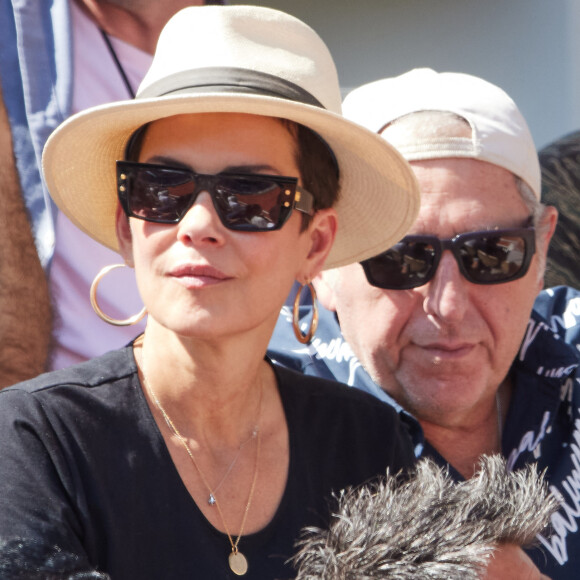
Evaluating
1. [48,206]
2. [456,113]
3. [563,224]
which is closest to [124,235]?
[48,206]

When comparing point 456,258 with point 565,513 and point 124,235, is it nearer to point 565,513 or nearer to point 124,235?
point 565,513

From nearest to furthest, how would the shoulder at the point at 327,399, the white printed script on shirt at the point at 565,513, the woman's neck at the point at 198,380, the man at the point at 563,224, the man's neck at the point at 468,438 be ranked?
the woman's neck at the point at 198,380
the shoulder at the point at 327,399
the white printed script on shirt at the point at 565,513
the man's neck at the point at 468,438
the man at the point at 563,224

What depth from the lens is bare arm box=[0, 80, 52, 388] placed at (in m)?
2.75

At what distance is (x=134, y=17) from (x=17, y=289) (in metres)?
0.96

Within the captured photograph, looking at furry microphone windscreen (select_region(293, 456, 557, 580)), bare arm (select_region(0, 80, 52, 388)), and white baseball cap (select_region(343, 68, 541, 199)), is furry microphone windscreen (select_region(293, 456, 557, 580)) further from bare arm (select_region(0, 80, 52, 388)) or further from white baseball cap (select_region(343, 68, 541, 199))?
bare arm (select_region(0, 80, 52, 388))

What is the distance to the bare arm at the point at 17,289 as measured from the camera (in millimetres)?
2754

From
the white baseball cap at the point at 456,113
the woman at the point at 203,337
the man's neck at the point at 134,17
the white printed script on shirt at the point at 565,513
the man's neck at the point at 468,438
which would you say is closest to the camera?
the woman at the point at 203,337

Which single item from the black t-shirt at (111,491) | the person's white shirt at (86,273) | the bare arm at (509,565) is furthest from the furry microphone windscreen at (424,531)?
the person's white shirt at (86,273)

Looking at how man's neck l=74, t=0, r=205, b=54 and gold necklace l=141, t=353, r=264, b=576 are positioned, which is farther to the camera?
man's neck l=74, t=0, r=205, b=54

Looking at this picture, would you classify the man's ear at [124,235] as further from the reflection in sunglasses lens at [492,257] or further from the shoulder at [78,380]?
the reflection in sunglasses lens at [492,257]

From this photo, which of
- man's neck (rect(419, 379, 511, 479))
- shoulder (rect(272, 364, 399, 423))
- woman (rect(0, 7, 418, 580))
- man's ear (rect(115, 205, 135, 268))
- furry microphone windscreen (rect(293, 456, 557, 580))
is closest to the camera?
furry microphone windscreen (rect(293, 456, 557, 580))

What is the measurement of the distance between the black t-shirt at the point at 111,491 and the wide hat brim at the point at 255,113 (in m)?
0.42

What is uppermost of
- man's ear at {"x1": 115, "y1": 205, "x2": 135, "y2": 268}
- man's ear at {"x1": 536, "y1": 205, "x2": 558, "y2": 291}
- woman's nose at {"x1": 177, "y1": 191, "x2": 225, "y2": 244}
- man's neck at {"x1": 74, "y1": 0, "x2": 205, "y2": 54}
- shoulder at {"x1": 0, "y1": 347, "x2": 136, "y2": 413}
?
man's neck at {"x1": 74, "y1": 0, "x2": 205, "y2": 54}

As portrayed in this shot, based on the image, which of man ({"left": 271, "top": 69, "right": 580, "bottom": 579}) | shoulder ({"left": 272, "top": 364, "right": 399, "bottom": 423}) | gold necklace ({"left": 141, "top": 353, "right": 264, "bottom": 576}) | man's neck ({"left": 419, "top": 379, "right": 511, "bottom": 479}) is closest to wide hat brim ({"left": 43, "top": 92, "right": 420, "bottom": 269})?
man ({"left": 271, "top": 69, "right": 580, "bottom": 579})
